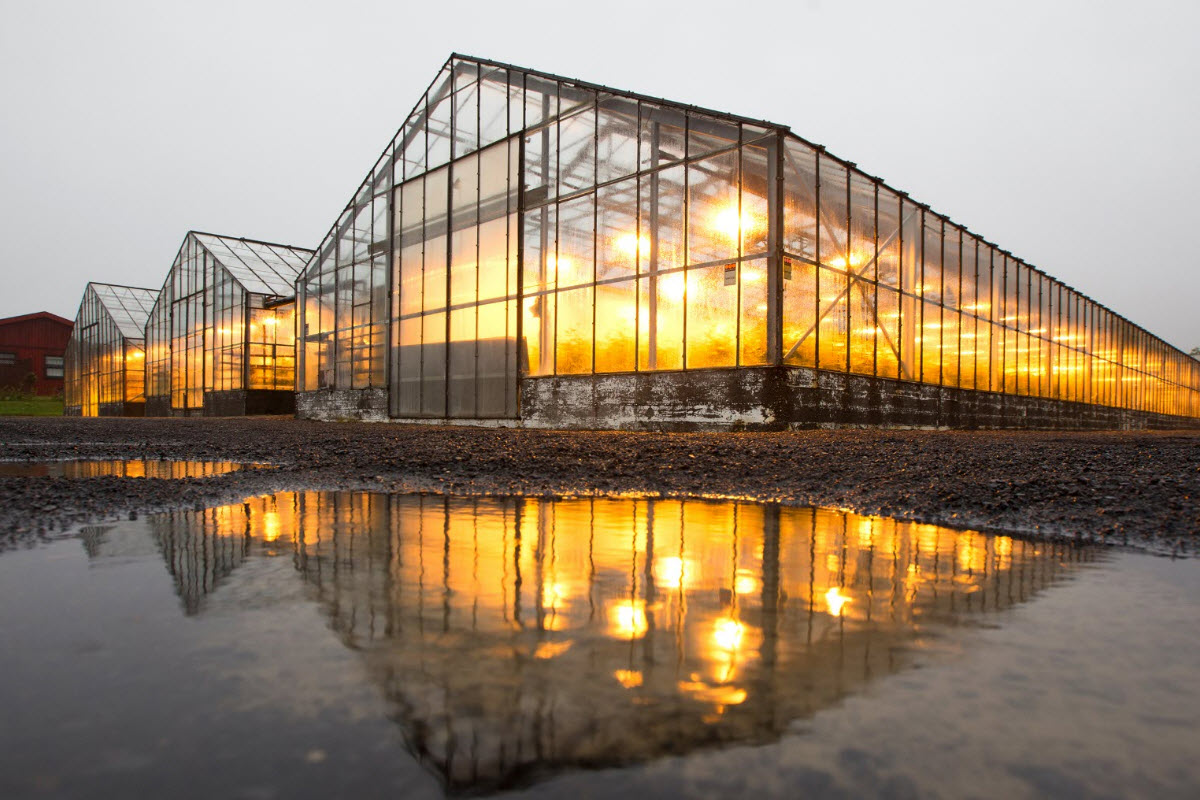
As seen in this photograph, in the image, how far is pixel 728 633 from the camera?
189cm

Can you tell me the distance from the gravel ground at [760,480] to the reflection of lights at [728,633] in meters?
2.24

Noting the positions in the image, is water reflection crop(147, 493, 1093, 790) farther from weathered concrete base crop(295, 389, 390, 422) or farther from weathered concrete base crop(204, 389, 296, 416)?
weathered concrete base crop(204, 389, 296, 416)

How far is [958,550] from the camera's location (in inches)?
120

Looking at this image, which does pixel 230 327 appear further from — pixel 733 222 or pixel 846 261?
pixel 846 261

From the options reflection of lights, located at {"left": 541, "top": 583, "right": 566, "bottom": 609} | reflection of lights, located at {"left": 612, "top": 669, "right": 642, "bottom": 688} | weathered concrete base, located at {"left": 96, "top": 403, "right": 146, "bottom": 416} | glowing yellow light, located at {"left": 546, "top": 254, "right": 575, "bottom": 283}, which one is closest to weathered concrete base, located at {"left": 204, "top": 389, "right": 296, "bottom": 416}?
weathered concrete base, located at {"left": 96, "top": 403, "right": 146, "bottom": 416}

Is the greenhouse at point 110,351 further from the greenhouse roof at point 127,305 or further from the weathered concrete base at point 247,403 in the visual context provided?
the weathered concrete base at point 247,403

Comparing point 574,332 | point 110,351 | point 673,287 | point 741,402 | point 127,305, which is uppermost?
point 127,305

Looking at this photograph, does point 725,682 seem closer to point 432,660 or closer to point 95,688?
point 432,660

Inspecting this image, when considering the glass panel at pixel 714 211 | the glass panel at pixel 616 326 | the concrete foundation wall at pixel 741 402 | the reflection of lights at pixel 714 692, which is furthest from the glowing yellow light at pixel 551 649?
the glass panel at pixel 616 326

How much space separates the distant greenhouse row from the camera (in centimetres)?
1236

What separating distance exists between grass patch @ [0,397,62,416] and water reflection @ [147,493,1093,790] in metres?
43.5

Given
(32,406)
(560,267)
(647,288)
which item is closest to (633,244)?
(647,288)

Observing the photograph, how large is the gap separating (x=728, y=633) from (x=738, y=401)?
33.4ft

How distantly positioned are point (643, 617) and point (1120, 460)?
5797mm
